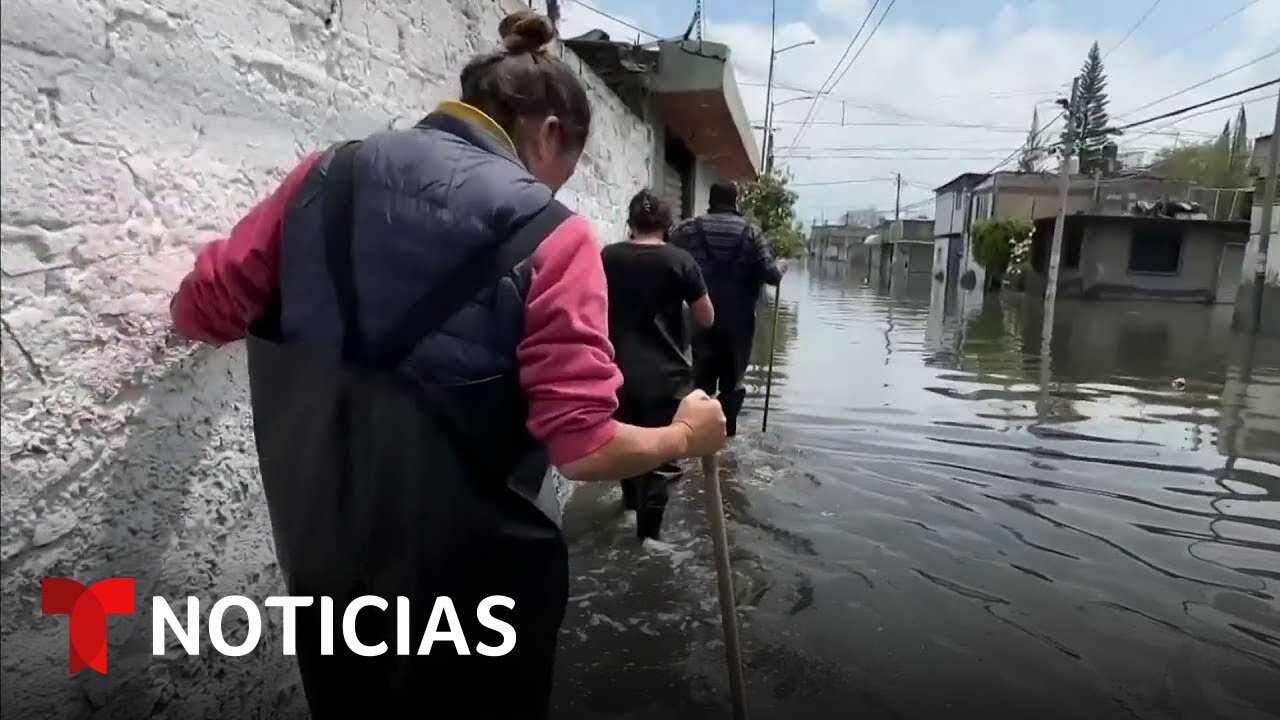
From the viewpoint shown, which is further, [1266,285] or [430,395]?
[1266,285]

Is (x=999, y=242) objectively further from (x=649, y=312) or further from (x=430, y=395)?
(x=430, y=395)

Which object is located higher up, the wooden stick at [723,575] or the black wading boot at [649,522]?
the wooden stick at [723,575]

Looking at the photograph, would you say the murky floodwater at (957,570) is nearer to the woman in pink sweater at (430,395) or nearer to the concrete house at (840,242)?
the woman in pink sweater at (430,395)

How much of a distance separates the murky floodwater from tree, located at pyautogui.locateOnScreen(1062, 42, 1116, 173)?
25.0 meters

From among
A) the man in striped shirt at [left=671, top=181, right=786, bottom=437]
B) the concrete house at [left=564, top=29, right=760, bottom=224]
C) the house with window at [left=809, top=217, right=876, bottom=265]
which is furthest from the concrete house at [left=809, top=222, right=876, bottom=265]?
the man in striped shirt at [left=671, top=181, right=786, bottom=437]

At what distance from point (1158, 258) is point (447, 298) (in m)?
31.8

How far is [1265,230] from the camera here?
17203mm

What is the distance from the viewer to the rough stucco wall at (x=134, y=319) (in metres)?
1.42

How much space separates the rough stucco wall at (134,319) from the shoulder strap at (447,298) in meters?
0.58

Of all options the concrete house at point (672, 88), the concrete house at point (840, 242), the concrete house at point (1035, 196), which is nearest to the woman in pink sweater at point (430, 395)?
the concrete house at point (672, 88)

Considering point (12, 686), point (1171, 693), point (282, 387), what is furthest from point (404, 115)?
point (1171, 693)

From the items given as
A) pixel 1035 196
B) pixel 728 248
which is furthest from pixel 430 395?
pixel 1035 196

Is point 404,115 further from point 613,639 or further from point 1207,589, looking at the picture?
point 1207,589

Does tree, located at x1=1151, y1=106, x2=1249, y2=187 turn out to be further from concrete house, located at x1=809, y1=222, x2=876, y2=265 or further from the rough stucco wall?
the rough stucco wall
